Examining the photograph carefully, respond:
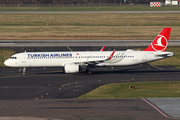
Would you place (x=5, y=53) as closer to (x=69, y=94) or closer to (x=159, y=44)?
(x=69, y=94)

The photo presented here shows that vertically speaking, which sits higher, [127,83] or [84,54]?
[84,54]

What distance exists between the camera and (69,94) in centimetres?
3281

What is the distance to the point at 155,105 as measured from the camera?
87.1 ft

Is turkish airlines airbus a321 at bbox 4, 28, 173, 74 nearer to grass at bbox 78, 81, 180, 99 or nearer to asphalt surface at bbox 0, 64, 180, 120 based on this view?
asphalt surface at bbox 0, 64, 180, 120

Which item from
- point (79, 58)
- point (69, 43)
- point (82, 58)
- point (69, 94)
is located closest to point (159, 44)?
point (82, 58)

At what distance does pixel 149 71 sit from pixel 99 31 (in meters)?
46.3

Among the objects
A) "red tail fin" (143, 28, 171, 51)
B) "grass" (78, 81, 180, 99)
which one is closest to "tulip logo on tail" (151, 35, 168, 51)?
"red tail fin" (143, 28, 171, 51)

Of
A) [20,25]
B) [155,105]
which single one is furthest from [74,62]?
[20,25]

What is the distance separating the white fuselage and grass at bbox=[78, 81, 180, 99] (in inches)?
318

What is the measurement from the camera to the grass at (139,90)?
31.4 m

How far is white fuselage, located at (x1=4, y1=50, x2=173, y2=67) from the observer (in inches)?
1793

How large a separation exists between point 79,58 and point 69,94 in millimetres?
13555

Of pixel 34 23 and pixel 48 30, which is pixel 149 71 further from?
pixel 34 23

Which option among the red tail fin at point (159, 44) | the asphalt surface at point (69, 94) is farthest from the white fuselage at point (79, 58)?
the asphalt surface at point (69, 94)
